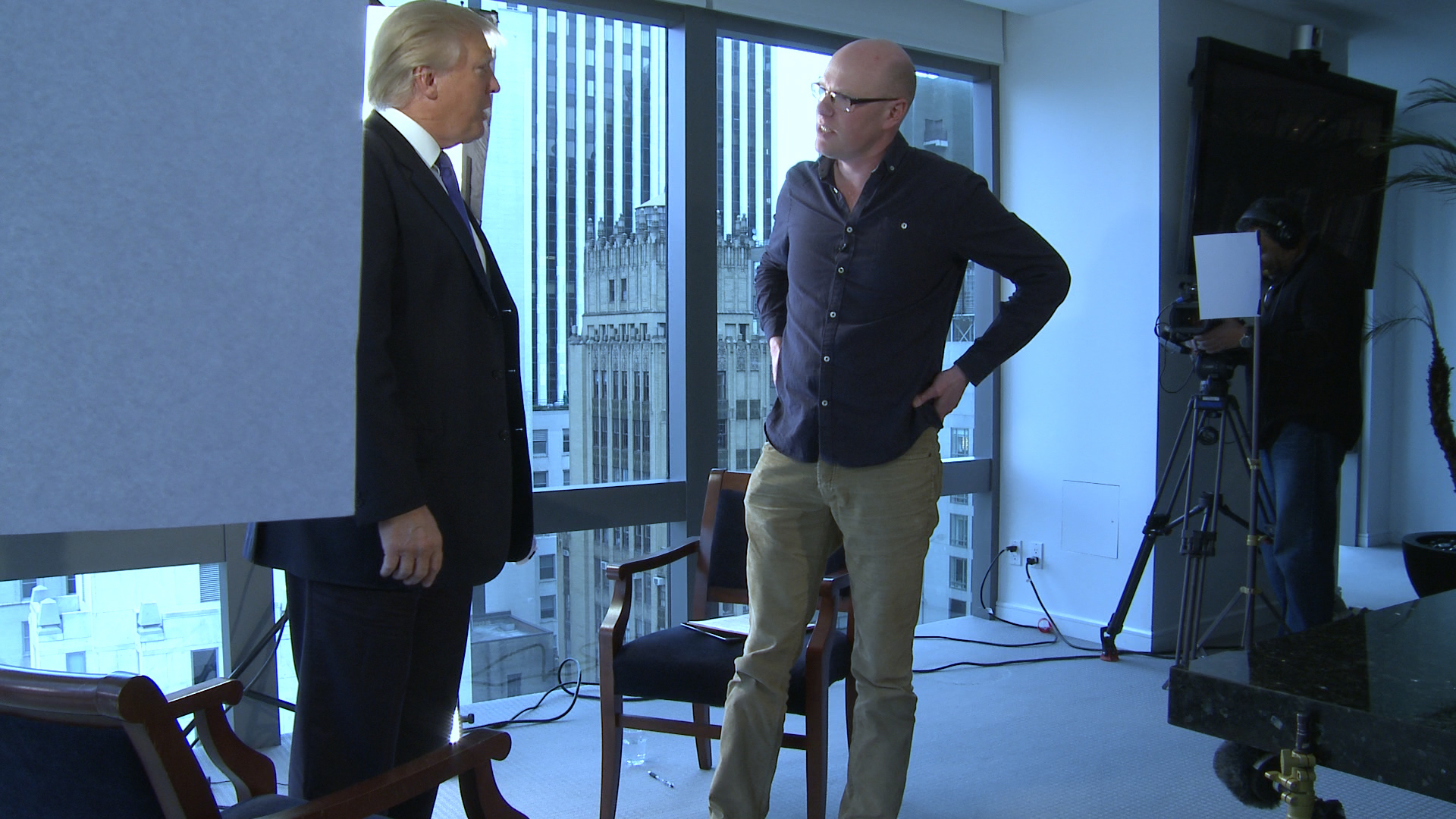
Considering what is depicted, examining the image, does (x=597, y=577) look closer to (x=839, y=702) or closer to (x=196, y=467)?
(x=839, y=702)

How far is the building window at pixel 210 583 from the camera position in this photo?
2.69m

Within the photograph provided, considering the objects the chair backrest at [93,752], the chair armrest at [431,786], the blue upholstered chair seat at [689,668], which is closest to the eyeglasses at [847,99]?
the blue upholstered chair seat at [689,668]

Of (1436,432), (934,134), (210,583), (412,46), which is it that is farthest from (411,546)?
(1436,432)

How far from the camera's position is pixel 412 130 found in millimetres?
1357

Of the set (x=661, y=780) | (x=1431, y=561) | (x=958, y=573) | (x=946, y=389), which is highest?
(x=946, y=389)

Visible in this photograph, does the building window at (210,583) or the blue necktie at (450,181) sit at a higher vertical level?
the blue necktie at (450,181)

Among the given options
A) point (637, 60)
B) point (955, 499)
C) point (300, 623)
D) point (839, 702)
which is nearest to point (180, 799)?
point (300, 623)

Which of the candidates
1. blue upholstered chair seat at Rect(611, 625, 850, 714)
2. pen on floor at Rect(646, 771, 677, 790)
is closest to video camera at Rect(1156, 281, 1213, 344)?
blue upholstered chair seat at Rect(611, 625, 850, 714)

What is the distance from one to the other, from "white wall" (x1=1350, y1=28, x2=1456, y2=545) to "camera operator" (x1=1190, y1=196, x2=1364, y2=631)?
11.4 feet

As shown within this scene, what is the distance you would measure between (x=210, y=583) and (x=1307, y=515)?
3.25 metres

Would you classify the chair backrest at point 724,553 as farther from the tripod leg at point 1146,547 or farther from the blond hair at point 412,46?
the tripod leg at point 1146,547

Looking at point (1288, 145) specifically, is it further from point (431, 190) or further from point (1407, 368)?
point (431, 190)

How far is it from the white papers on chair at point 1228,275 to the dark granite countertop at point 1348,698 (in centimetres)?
211

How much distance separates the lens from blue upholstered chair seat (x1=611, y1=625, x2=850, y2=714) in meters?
2.15
